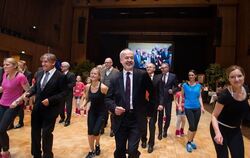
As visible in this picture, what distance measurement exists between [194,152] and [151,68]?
1.73 meters

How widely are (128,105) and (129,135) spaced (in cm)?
33

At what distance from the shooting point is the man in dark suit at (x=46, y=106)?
342 cm

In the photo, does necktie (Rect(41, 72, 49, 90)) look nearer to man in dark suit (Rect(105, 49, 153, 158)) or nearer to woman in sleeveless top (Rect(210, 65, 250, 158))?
man in dark suit (Rect(105, 49, 153, 158))

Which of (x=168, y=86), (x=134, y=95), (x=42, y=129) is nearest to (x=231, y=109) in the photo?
(x=134, y=95)

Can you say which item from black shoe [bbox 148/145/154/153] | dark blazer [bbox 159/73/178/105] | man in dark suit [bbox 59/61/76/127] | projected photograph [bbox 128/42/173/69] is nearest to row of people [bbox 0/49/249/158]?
black shoe [bbox 148/145/154/153]

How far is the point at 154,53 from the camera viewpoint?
1764 cm

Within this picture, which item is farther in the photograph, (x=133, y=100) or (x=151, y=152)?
(x=151, y=152)

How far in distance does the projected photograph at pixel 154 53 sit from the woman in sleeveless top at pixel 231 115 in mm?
14858

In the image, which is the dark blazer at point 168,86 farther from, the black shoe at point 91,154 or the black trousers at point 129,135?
the black trousers at point 129,135

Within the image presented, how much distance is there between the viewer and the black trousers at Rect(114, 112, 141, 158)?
9.29ft

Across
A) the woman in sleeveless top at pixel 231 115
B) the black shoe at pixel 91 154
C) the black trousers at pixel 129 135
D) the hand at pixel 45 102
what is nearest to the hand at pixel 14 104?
the hand at pixel 45 102

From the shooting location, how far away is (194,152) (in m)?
4.85

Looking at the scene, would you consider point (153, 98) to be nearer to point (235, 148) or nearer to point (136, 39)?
point (235, 148)

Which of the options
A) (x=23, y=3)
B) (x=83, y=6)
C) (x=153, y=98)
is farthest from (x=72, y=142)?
(x=83, y=6)
